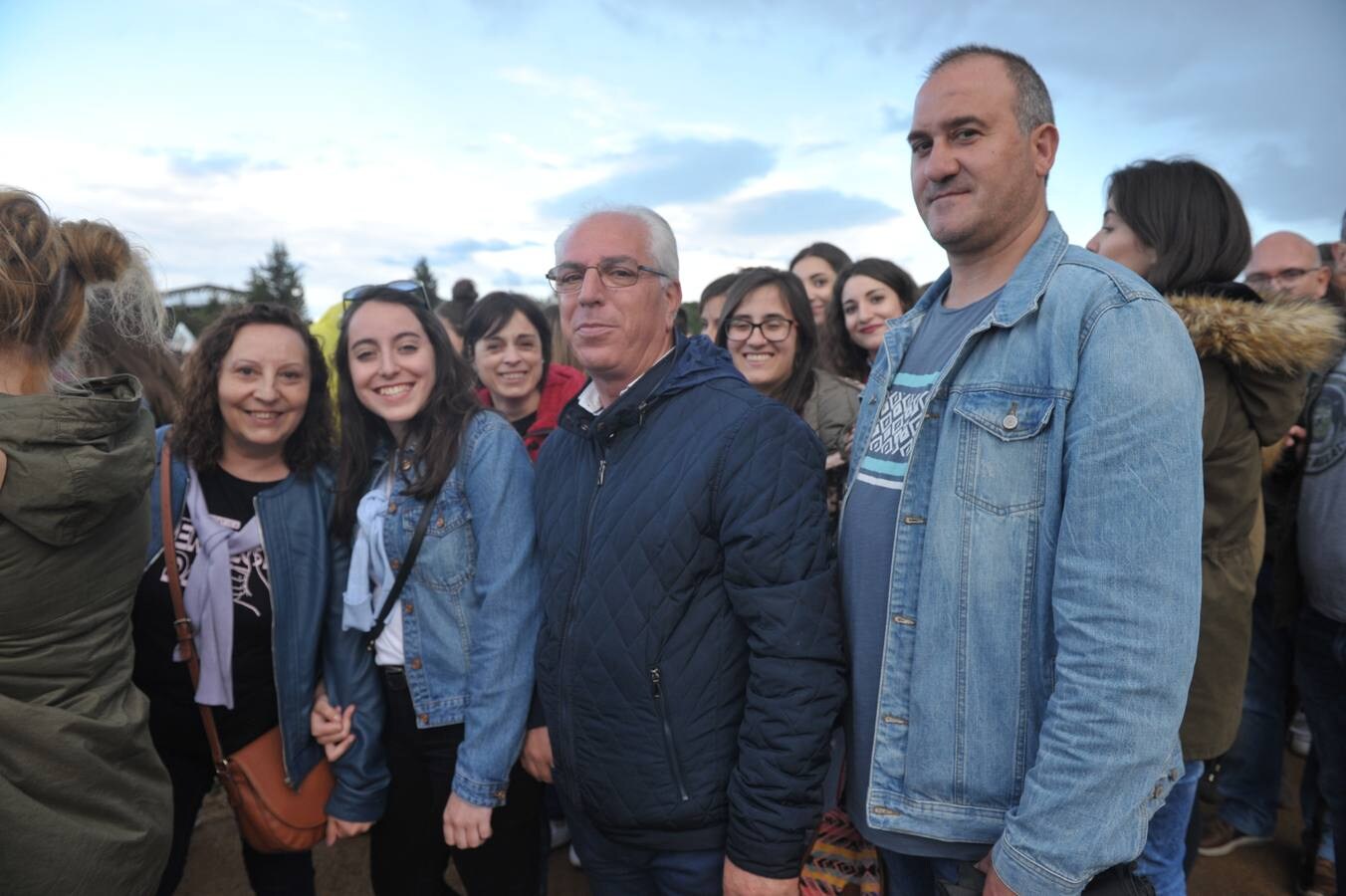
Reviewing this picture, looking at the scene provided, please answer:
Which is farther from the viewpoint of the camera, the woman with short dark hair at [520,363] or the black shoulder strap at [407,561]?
the woman with short dark hair at [520,363]

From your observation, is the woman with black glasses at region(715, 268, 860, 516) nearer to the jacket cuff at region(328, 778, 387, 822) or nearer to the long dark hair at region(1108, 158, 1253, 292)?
the long dark hair at region(1108, 158, 1253, 292)

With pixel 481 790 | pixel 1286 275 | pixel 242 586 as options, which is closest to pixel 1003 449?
pixel 481 790

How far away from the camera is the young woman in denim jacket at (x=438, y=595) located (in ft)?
7.15

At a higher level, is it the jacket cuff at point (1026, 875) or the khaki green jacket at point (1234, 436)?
the khaki green jacket at point (1234, 436)

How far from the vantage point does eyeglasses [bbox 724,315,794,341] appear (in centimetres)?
332

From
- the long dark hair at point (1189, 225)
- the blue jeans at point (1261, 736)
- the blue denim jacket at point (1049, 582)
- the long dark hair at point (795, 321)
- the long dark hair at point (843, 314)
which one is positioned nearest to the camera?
the blue denim jacket at point (1049, 582)

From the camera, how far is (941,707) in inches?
59.1

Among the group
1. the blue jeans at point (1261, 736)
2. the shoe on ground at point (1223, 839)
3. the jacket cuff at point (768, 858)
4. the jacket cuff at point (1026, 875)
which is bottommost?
the shoe on ground at point (1223, 839)

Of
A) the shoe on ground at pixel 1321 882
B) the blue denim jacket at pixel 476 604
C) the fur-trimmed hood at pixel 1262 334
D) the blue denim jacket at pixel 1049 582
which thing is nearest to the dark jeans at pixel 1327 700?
the shoe on ground at pixel 1321 882

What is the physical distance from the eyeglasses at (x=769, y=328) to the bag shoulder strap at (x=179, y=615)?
2.25 metres

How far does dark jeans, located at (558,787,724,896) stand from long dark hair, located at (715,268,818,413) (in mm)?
1985

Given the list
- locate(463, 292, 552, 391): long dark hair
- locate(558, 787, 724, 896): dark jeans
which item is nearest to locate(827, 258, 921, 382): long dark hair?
locate(463, 292, 552, 391): long dark hair

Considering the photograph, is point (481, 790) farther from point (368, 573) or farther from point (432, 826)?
point (368, 573)

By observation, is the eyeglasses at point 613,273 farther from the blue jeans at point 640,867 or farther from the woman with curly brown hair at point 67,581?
the blue jeans at point 640,867
